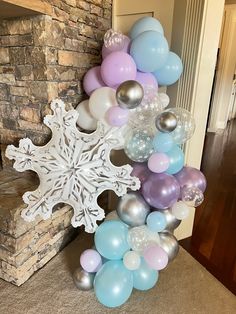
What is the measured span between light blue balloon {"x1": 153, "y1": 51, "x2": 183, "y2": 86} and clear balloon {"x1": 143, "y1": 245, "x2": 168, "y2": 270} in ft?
3.20

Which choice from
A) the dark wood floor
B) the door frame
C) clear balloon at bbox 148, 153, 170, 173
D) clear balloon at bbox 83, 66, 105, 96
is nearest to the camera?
clear balloon at bbox 148, 153, 170, 173

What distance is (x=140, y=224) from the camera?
1.49 meters

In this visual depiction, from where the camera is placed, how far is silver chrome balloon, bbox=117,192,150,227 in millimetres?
1471

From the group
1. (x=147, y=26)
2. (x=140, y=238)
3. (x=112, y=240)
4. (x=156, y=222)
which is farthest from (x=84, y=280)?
(x=147, y=26)

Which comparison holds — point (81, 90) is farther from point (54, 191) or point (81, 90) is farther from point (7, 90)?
point (54, 191)

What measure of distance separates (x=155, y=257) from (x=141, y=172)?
1.53 feet

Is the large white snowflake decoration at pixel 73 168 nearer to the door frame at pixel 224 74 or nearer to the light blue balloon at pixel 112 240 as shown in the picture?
the light blue balloon at pixel 112 240

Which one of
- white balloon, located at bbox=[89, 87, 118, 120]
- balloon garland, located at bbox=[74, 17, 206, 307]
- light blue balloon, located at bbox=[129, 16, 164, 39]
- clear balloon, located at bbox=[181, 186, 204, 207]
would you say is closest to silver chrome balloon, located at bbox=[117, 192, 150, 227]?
balloon garland, located at bbox=[74, 17, 206, 307]

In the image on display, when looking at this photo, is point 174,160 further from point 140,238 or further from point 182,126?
point 140,238

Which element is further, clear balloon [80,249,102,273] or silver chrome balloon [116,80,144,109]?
clear balloon [80,249,102,273]

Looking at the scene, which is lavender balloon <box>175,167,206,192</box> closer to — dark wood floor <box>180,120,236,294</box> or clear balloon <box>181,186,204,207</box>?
clear balloon <box>181,186,204,207</box>

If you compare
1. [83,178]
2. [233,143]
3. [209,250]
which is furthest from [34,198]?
[233,143]

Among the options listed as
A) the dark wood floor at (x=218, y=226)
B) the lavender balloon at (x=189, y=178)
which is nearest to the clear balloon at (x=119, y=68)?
the lavender balloon at (x=189, y=178)

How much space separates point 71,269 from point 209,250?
102 cm
